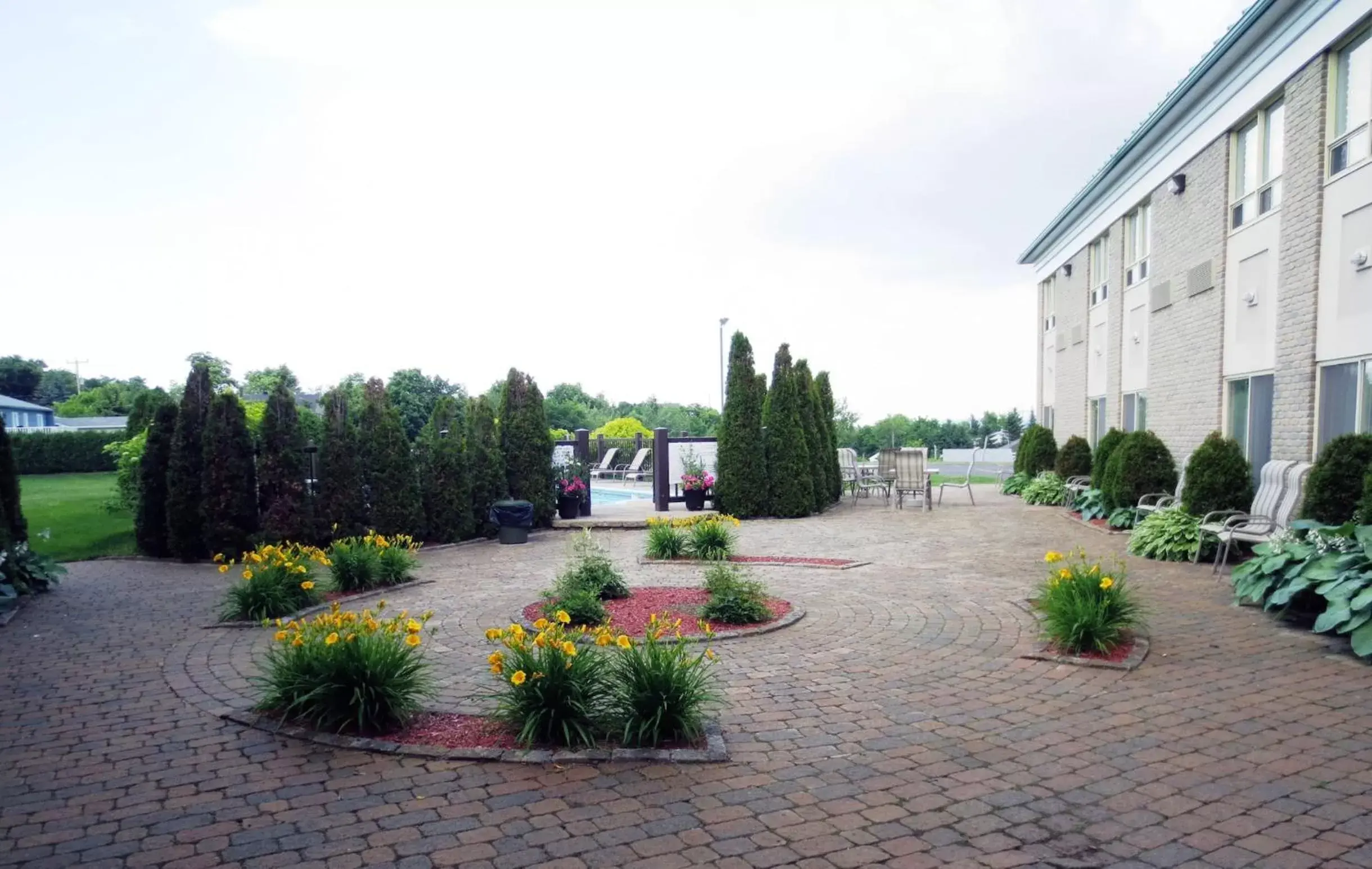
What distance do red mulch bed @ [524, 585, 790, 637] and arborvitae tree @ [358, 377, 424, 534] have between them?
4420 millimetres

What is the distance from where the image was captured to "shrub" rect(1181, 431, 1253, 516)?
901 cm

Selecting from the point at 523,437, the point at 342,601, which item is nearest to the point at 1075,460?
the point at 523,437

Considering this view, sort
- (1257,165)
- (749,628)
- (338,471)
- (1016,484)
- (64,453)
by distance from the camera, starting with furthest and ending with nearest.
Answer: (64,453) → (1016,484) → (1257,165) → (338,471) → (749,628)

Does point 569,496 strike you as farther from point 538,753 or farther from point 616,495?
point 538,753

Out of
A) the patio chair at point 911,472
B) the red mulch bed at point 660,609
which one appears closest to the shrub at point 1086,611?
the red mulch bed at point 660,609

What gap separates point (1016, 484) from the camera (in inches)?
733

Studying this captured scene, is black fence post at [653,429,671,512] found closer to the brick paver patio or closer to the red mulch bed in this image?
the red mulch bed

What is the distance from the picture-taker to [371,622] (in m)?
3.85

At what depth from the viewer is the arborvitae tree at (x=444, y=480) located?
35.7 feet

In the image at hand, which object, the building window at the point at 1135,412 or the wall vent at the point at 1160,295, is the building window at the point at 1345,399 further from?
the building window at the point at 1135,412

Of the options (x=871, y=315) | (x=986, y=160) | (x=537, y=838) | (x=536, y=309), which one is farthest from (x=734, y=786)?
(x=536, y=309)

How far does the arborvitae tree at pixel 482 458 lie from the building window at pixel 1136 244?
1190 cm

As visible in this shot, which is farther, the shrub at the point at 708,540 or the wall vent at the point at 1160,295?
the wall vent at the point at 1160,295

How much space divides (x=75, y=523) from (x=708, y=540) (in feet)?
36.6
